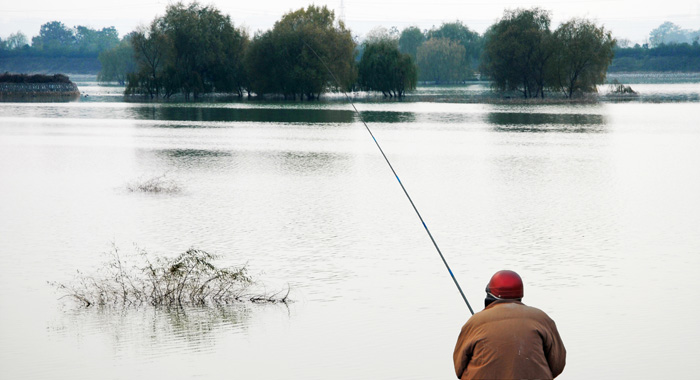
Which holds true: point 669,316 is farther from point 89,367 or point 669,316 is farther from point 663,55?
point 663,55

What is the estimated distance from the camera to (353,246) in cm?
1725

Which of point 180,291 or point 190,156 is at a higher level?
point 190,156

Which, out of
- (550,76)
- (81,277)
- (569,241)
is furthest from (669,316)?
(550,76)

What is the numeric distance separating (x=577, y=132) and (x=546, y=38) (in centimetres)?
4095

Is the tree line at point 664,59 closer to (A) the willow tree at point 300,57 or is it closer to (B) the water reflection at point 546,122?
(A) the willow tree at point 300,57

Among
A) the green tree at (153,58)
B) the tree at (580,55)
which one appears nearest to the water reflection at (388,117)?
the tree at (580,55)

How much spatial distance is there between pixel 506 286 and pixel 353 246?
40.1ft

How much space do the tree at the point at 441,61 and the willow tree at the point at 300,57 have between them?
209 feet

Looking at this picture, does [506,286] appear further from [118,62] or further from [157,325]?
[118,62]

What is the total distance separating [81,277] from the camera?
1408 cm

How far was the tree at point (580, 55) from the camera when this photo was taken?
3378 inches

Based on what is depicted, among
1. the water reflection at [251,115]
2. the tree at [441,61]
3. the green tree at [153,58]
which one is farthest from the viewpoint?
the tree at [441,61]

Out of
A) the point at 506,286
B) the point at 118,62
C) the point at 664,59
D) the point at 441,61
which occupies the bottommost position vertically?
the point at 506,286

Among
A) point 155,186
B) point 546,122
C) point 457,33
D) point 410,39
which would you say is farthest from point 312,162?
point 457,33
